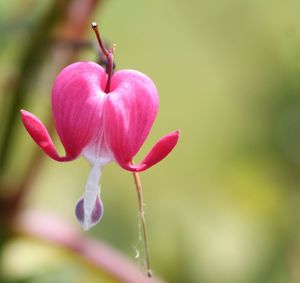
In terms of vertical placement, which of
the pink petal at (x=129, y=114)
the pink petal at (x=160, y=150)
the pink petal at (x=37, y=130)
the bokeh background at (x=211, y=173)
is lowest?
the bokeh background at (x=211, y=173)

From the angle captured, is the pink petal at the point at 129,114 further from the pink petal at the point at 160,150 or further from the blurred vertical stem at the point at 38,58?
the blurred vertical stem at the point at 38,58

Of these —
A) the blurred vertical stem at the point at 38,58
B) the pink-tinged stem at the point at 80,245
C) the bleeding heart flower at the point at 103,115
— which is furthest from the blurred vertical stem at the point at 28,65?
the bleeding heart flower at the point at 103,115

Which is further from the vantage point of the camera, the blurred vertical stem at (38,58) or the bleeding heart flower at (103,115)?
the blurred vertical stem at (38,58)

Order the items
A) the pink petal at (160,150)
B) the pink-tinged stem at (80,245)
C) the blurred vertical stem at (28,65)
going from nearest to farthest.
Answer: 1. the pink petal at (160,150)
2. the blurred vertical stem at (28,65)
3. the pink-tinged stem at (80,245)

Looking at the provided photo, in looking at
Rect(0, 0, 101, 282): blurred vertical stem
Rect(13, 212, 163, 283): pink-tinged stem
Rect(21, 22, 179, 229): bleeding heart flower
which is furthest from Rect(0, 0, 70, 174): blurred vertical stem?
Rect(21, 22, 179, 229): bleeding heart flower

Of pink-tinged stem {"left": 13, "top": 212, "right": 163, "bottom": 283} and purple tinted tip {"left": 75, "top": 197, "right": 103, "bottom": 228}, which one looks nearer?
purple tinted tip {"left": 75, "top": 197, "right": 103, "bottom": 228}


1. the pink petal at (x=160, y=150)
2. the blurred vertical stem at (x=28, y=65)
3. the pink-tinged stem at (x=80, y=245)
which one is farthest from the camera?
the pink-tinged stem at (x=80, y=245)

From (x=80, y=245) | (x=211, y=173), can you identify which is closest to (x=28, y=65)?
(x=80, y=245)

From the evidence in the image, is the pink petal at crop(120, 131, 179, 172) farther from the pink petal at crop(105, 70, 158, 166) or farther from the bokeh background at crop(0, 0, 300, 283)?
the bokeh background at crop(0, 0, 300, 283)

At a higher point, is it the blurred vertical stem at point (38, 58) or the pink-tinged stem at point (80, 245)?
the blurred vertical stem at point (38, 58)
